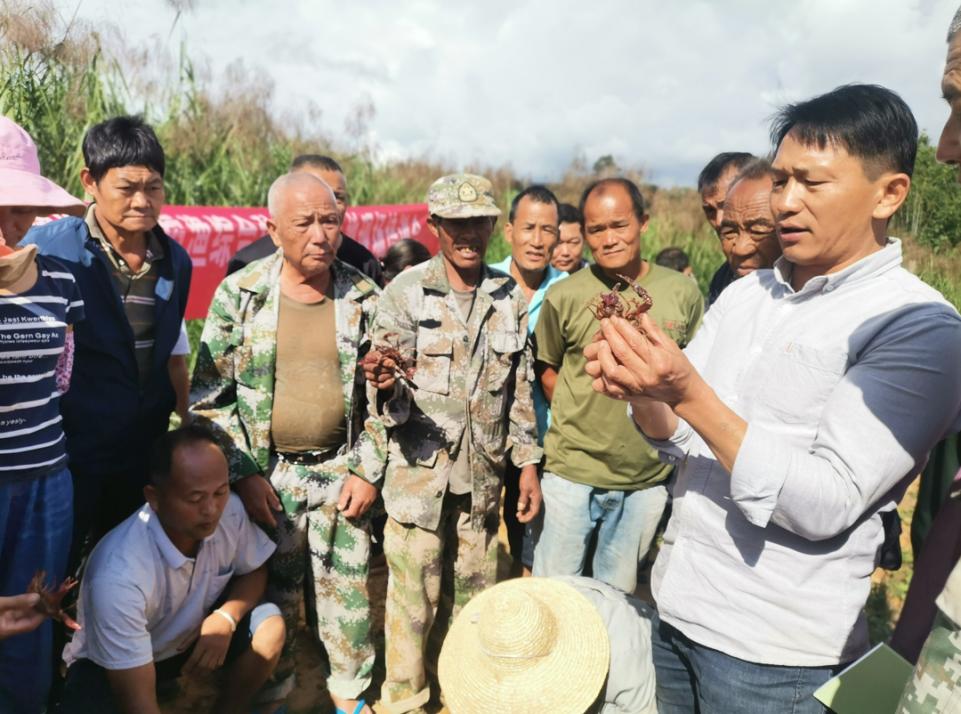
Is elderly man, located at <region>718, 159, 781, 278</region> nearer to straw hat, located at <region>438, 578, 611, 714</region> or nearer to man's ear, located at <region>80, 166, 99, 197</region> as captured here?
straw hat, located at <region>438, 578, 611, 714</region>

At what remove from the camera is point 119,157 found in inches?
111

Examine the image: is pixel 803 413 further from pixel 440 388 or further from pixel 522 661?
A: pixel 440 388

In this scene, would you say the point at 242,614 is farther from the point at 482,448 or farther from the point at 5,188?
the point at 5,188

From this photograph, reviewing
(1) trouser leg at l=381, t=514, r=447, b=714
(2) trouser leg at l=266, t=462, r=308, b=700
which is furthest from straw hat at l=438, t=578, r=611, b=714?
(2) trouser leg at l=266, t=462, r=308, b=700

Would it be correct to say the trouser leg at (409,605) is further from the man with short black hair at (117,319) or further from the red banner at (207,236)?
the red banner at (207,236)

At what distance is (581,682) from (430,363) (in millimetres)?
1455

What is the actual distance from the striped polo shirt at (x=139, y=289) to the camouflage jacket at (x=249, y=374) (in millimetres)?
245

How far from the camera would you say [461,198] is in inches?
116

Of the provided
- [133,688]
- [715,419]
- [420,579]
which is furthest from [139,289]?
[715,419]

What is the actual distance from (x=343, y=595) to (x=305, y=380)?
1003 millimetres

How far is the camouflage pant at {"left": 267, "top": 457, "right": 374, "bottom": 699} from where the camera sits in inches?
118

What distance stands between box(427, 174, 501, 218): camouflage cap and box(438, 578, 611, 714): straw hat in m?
1.60

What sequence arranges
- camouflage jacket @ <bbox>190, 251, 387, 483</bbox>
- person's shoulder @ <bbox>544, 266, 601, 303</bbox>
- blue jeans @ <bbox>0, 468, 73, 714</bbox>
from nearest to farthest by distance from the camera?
blue jeans @ <bbox>0, 468, 73, 714</bbox>
camouflage jacket @ <bbox>190, 251, 387, 483</bbox>
person's shoulder @ <bbox>544, 266, 601, 303</bbox>

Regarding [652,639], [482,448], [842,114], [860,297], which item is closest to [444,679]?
[652,639]
